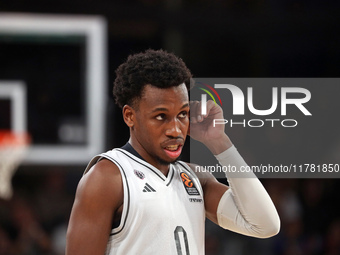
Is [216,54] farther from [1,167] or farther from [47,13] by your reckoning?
[1,167]

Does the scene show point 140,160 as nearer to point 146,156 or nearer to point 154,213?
point 146,156

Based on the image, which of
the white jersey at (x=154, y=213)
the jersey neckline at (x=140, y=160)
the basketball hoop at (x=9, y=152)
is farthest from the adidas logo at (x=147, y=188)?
the basketball hoop at (x=9, y=152)

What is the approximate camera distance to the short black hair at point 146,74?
2256 mm

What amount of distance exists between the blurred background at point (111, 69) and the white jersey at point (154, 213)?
3.81 metres

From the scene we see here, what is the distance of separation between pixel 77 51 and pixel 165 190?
453cm

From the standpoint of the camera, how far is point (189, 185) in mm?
2424

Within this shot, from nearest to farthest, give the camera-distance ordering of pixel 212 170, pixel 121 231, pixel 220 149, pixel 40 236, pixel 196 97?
1. pixel 121 231
2. pixel 220 149
3. pixel 196 97
4. pixel 212 170
5. pixel 40 236

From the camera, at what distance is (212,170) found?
9.89 ft

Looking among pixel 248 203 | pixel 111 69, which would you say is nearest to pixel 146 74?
pixel 248 203

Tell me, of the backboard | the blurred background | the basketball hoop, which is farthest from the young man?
the basketball hoop

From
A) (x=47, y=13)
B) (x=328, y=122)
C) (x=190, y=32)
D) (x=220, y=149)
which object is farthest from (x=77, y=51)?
(x=220, y=149)

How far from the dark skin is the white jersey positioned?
0.05 metres

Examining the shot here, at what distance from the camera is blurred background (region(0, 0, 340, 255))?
6.23 metres

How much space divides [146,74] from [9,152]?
14.3 ft
